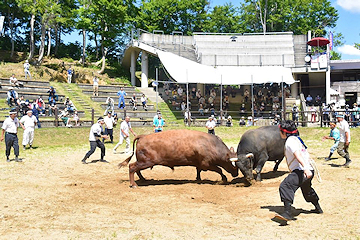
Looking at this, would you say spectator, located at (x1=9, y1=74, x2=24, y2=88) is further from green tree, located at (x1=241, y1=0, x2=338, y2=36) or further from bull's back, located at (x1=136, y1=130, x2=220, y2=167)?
green tree, located at (x1=241, y1=0, x2=338, y2=36)

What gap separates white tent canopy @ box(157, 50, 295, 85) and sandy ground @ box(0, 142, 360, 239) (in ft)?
51.2

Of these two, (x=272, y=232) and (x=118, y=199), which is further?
(x=118, y=199)

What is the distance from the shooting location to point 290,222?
6.38m

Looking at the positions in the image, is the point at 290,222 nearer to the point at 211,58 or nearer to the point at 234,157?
the point at 234,157

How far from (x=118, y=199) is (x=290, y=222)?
3.97 m

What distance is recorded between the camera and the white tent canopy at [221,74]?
2666cm

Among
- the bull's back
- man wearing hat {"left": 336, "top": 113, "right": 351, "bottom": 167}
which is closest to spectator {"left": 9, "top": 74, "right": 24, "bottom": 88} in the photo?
the bull's back

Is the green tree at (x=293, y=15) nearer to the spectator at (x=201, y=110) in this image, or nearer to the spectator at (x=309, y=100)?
the spectator at (x=309, y=100)

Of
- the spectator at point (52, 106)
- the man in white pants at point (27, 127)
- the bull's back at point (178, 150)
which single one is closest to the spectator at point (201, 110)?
the spectator at point (52, 106)

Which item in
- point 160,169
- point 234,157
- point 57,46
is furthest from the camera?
point 57,46

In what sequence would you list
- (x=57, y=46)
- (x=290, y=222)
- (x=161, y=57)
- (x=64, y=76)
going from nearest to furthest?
(x=290, y=222) → (x=161, y=57) → (x=64, y=76) → (x=57, y=46)

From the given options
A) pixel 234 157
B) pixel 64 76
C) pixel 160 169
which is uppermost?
pixel 64 76

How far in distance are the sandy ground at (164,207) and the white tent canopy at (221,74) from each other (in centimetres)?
1561

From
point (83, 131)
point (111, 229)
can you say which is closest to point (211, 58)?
point (83, 131)
